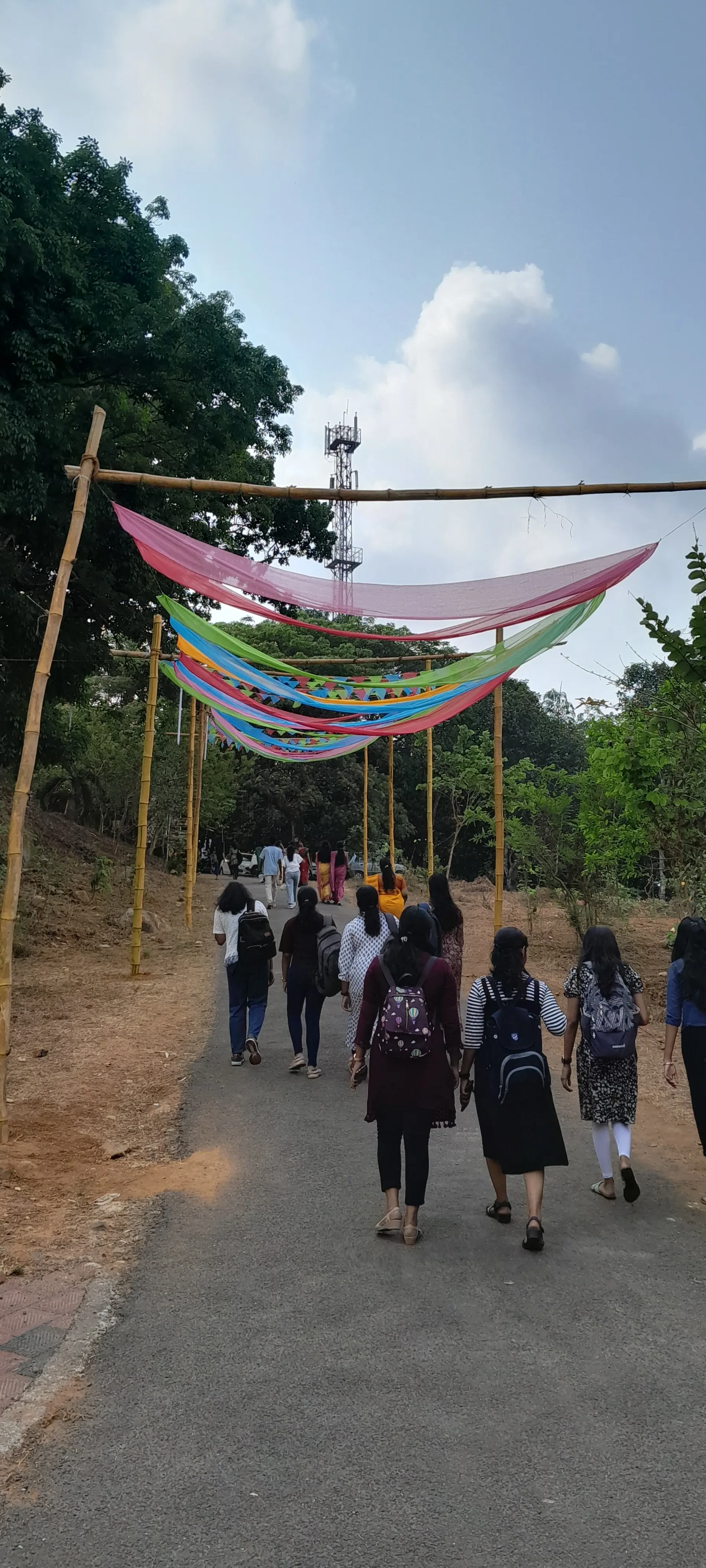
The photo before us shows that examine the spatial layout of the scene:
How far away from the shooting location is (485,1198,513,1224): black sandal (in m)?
4.99

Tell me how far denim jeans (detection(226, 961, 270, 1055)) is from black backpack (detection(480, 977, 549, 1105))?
338cm

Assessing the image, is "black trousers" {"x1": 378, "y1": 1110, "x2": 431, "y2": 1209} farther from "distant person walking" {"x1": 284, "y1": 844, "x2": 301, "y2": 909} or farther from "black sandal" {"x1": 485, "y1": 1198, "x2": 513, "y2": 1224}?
"distant person walking" {"x1": 284, "y1": 844, "x2": 301, "y2": 909}

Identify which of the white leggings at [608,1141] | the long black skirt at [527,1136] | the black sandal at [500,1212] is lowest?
the black sandal at [500,1212]

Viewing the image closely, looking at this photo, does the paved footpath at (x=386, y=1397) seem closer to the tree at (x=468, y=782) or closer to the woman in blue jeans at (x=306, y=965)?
the woman in blue jeans at (x=306, y=965)

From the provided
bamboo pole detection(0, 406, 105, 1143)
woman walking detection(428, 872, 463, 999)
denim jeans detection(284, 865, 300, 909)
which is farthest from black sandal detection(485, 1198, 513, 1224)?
denim jeans detection(284, 865, 300, 909)

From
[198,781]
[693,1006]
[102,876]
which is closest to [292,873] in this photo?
[198,781]

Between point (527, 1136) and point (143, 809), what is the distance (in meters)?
7.62

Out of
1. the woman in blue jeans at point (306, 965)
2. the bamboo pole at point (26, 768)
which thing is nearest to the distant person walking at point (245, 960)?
the woman in blue jeans at point (306, 965)

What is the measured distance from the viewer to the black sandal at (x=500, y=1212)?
499 centimetres

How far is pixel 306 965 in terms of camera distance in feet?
26.0

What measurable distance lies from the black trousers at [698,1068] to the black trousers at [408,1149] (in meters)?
1.53

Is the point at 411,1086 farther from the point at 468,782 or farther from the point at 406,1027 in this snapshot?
the point at 468,782

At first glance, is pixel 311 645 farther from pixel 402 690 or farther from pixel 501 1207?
pixel 501 1207

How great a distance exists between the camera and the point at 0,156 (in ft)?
31.7
